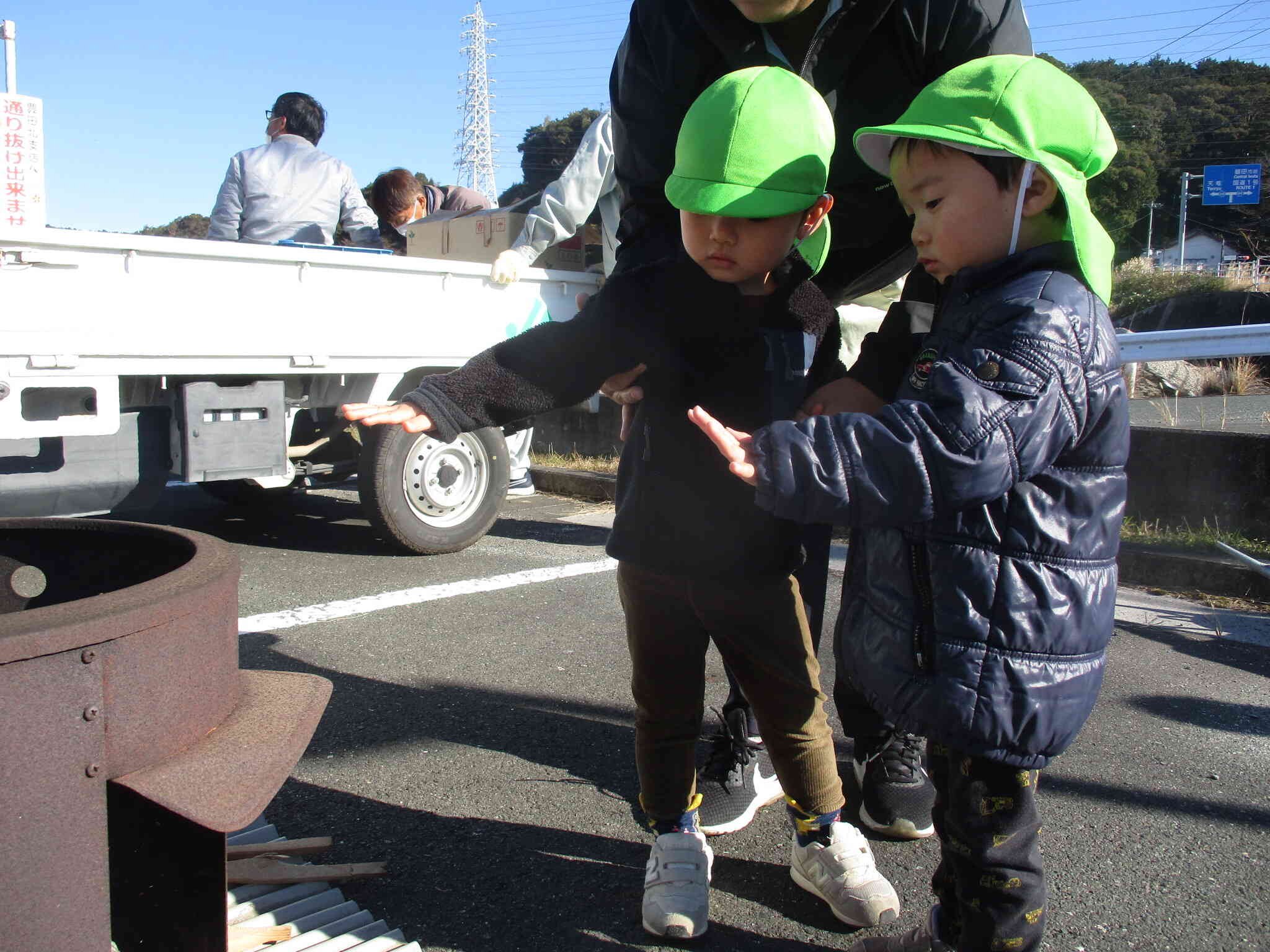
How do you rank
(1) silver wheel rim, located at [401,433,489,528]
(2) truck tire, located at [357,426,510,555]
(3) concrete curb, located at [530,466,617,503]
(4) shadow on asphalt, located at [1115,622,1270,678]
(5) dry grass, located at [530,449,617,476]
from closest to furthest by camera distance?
(4) shadow on asphalt, located at [1115,622,1270,678] < (2) truck tire, located at [357,426,510,555] < (1) silver wheel rim, located at [401,433,489,528] < (3) concrete curb, located at [530,466,617,503] < (5) dry grass, located at [530,449,617,476]

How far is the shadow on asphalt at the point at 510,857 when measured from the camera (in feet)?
6.26

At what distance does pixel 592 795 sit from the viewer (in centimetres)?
248

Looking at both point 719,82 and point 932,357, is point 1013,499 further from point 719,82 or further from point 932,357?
point 719,82

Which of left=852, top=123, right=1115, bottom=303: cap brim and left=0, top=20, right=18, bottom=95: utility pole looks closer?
left=852, top=123, right=1115, bottom=303: cap brim

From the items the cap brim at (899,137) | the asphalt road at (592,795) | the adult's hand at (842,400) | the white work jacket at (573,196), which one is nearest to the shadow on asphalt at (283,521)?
the asphalt road at (592,795)

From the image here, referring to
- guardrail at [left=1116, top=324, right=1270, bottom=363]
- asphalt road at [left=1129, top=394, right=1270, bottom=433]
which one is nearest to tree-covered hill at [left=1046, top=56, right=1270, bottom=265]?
asphalt road at [left=1129, top=394, right=1270, bottom=433]

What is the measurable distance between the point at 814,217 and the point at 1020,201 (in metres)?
0.42

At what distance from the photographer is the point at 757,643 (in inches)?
71.8

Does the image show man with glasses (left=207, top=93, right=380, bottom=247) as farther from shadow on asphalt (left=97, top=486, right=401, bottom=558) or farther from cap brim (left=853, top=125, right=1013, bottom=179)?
cap brim (left=853, top=125, right=1013, bottom=179)

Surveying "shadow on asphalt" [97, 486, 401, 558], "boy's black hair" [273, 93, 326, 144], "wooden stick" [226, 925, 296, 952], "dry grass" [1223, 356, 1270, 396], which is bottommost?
"wooden stick" [226, 925, 296, 952]

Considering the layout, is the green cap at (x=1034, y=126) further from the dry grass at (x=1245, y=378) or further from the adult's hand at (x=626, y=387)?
the dry grass at (x=1245, y=378)

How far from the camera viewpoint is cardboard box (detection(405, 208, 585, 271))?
5637 mm

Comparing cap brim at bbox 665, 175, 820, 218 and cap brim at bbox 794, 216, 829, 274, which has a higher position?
cap brim at bbox 665, 175, 820, 218

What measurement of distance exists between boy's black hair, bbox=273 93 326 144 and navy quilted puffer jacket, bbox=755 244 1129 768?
5.19 meters
